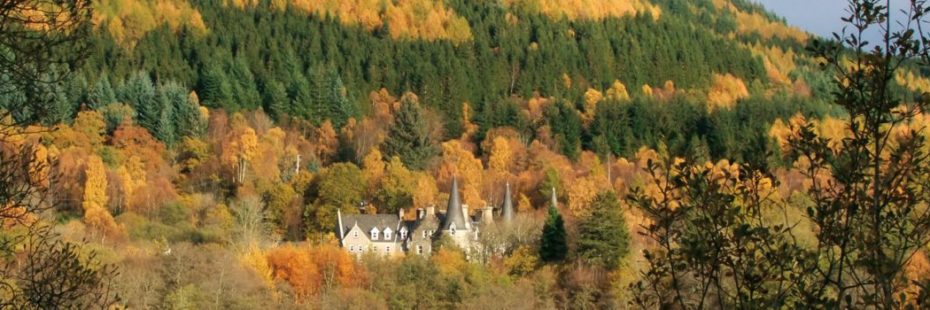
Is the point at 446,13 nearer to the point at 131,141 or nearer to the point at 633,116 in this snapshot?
the point at 633,116

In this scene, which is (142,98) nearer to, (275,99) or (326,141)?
(275,99)

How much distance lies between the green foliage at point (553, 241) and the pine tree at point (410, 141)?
69.1ft

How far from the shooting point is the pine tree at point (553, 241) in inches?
1697

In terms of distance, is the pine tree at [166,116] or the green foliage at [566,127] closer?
the pine tree at [166,116]

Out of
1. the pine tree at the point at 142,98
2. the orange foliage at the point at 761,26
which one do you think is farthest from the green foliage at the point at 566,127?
the orange foliage at the point at 761,26

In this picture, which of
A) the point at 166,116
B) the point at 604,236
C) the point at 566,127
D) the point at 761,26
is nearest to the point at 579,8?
the point at 566,127

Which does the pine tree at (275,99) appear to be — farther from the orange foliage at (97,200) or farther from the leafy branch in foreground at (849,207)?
the leafy branch in foreground at (849,207)

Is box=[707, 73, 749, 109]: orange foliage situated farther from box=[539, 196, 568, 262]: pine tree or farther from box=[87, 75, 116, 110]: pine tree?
box=[87, 75, 116, 110]: pine tree

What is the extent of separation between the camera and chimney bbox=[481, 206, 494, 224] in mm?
50606

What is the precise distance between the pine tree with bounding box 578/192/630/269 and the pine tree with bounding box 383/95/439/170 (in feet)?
77.0

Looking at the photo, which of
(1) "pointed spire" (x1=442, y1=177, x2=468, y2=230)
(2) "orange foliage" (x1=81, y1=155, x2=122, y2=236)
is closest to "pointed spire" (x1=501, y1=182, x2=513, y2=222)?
(1) "pointed spire" (x1=442, y1=177, x2=468, y2=230)

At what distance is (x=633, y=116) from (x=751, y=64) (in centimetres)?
2490

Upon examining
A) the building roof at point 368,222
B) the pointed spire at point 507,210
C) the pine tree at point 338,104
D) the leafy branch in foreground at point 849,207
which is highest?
the pine tree at point 338,104

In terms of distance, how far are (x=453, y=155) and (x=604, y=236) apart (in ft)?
81.8
